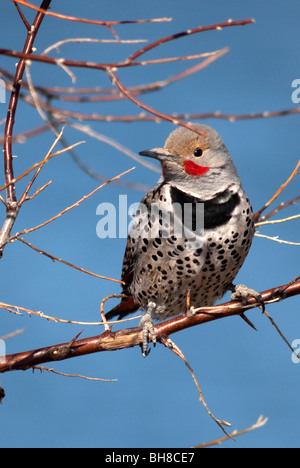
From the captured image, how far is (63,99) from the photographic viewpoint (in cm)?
135

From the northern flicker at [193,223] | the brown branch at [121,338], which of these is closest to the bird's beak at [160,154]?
the northern flicker at [193,223]

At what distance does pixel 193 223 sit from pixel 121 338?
750mm

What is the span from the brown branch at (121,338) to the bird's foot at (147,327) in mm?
121

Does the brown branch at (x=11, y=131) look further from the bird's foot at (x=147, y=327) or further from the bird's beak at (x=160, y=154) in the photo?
the bird's beak at (x=160, y=154)

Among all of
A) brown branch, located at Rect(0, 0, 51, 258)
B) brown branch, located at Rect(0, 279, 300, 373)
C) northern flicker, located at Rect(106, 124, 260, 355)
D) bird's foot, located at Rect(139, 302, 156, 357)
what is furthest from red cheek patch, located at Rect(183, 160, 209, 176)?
brown branch, located at Rect(0, 0, 51, 258)

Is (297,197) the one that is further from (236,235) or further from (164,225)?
(164,225)

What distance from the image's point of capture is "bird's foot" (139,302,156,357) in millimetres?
2138

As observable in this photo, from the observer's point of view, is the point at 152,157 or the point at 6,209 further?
the point at 152,157

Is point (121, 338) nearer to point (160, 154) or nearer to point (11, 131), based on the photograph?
point (11, 131)

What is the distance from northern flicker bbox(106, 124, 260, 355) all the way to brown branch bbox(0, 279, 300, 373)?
487 mm

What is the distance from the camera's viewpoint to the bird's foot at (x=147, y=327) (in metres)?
2.14

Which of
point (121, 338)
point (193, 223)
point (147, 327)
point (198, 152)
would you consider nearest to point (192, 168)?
point (198, 152)
